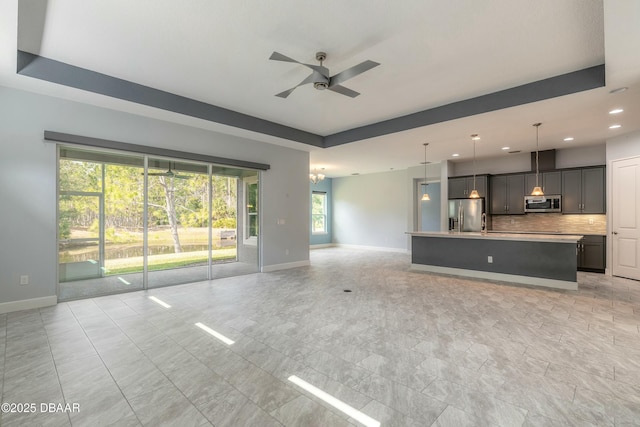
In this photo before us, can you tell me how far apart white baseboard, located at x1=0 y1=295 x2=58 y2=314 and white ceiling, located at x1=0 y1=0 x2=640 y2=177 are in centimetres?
289

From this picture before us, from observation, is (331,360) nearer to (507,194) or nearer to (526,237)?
(526,237)

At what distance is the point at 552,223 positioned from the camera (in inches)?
286

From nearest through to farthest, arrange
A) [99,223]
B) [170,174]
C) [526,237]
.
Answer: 1. [99,223]
2. [526,237]
3. [170,174]

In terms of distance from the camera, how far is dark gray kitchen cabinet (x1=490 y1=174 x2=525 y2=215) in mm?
7484

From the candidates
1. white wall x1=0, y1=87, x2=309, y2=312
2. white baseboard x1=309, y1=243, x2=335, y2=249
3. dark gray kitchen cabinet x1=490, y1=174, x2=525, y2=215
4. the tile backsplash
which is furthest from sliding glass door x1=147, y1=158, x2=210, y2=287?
the tile backsplash

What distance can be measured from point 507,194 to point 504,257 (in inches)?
113

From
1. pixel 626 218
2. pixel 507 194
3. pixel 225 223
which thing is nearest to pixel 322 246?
pixel 225 223

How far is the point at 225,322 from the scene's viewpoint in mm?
3441

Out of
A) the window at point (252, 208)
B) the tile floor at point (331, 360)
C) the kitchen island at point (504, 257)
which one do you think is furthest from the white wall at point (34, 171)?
the kitchen island at point (504, 257)

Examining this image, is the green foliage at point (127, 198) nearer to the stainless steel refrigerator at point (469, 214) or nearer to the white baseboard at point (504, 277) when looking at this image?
the white baseboard at point (504, 277)

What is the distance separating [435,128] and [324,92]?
2.34 m

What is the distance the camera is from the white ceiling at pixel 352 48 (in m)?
2.67

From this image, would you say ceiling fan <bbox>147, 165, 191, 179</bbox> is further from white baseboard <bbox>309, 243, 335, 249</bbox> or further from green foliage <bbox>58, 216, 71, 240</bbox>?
white baseboard <bbox>309, 243, 335, 249</bbox>

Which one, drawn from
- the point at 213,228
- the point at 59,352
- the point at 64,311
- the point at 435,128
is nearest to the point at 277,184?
the point at 213,228
